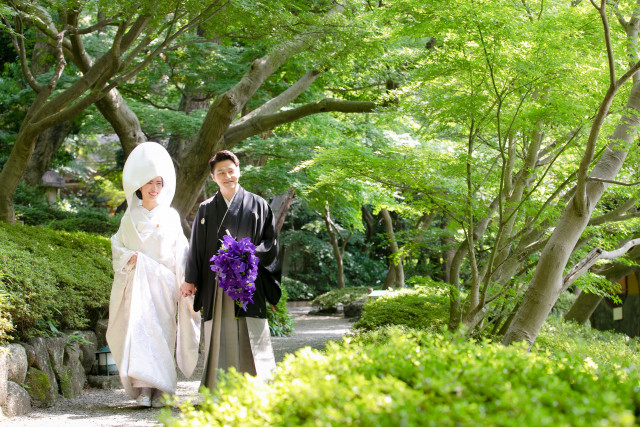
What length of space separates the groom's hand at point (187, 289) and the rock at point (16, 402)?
60.0 inches

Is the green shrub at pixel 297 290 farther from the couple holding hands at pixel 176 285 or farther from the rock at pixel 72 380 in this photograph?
the couple holding hands at pixel 176 285

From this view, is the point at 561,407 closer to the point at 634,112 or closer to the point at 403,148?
the point at 634,112

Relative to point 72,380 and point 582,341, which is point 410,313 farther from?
point 72,380

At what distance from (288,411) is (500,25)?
408cm

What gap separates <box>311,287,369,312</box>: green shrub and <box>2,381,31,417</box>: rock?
587 inches

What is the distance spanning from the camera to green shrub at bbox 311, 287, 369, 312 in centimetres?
2034

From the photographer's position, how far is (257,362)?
499 centimetres

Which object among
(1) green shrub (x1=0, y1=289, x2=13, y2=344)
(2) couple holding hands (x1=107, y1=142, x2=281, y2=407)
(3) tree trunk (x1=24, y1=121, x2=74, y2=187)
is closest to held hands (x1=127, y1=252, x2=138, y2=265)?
(2) couple holding hands (x1=107, y1=142, x2=281, y2=407)

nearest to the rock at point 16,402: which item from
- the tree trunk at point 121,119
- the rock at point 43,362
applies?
the rock at point 43,362

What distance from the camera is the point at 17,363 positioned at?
5332 millimetres

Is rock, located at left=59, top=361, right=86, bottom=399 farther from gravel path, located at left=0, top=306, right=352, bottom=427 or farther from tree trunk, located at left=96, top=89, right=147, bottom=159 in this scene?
tree trunk, located at left=96, top=89, right=147, bottom=159

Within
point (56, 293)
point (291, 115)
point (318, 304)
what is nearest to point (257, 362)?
point (56, 293)

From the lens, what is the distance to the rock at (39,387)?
5582mm

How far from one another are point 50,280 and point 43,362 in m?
0.81
